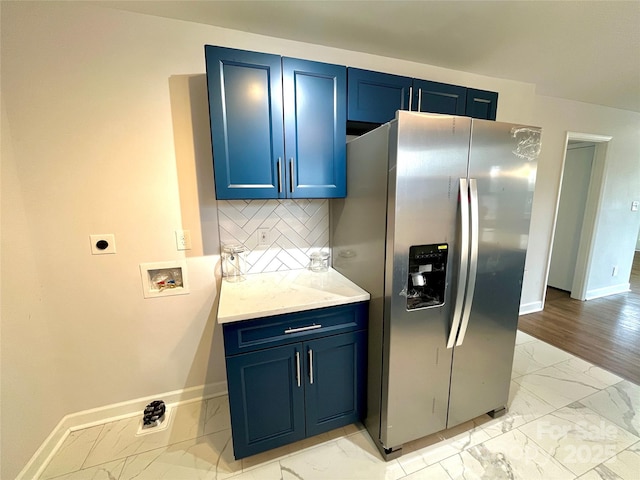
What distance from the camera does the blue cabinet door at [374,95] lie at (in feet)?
5.36

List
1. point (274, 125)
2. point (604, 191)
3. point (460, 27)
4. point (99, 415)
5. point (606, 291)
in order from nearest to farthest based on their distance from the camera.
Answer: point (274, 125) → point (460, 27) → point (99, 415) → point (604, 191) → point (606, 291)

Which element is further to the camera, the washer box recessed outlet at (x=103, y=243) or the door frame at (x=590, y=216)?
the door frame at (x=590, y=216)

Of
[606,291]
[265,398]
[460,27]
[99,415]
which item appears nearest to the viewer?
[265,398]

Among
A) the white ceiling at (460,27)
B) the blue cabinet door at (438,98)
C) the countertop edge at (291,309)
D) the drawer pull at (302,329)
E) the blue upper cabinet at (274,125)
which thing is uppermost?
→ the white ceiling at (460,27)

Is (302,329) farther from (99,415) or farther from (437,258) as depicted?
(99,415)

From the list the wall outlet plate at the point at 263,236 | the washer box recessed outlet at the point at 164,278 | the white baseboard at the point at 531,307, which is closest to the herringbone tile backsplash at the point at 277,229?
the wall outlet plate at the point at 263,236

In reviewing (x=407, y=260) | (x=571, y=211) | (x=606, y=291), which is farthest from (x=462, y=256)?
(x=606, y=291)

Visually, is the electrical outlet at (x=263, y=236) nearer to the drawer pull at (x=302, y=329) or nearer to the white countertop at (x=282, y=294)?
the white countertop at (x=282, y=294)

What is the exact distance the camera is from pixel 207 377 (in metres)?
1.95

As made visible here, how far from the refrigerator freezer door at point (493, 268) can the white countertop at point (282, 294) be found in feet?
2.30

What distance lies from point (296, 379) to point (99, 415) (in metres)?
1.47

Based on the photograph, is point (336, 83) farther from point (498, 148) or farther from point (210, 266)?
point (210, 266)

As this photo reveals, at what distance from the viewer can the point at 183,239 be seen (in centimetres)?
176

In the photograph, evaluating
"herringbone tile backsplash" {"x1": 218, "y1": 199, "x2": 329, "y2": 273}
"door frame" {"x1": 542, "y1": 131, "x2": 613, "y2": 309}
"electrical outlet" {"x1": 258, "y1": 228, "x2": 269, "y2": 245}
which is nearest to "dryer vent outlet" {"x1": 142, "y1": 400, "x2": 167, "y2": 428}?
"herringbone tile backsplash" {"x1": 218, "y1": 199, "x2": 329, "y2": 273}
